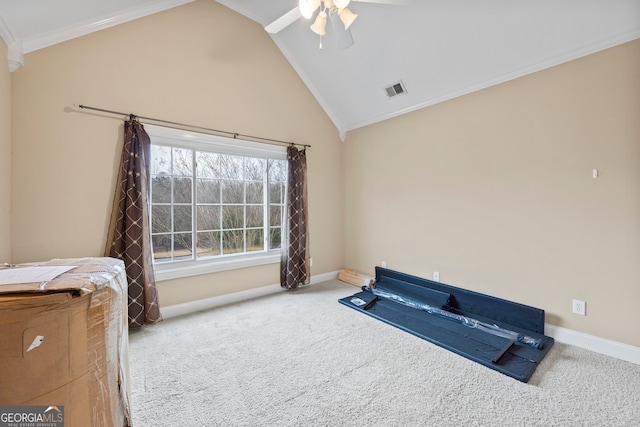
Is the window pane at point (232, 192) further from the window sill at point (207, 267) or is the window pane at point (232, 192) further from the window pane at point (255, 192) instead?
the window sill at point (207, 267)

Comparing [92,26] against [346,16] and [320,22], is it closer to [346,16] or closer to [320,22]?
[320,22]

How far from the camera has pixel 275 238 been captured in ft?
12.8

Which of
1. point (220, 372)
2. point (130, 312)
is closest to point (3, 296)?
point (220, 372)

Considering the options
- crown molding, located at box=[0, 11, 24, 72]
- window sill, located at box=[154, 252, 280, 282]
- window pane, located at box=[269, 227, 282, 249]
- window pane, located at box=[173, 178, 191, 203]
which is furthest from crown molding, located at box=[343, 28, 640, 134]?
crown molding, located at box=[0, 11, 24, 72]

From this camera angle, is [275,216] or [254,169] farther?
[275,216]

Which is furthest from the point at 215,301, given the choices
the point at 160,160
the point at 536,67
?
the point at 536,67

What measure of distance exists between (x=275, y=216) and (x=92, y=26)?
2.63m

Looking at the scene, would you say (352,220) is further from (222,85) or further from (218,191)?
(222,85)

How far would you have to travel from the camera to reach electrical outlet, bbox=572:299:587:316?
2.34 meters

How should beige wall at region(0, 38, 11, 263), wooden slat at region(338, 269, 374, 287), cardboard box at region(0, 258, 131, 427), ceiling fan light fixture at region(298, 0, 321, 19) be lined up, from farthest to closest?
wooden slat at region(338, 269, 374, 287) < beige wall at region(0, 38, 11, 263) < ceiling fan light fixture at region(298, 0, 321, 19) < cardboard box at region(0, 258, 131, 427)

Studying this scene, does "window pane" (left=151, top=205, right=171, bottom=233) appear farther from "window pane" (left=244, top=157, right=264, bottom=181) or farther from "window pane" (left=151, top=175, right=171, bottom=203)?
"window pane" (left=244, top=157, right=264, bottom=181)

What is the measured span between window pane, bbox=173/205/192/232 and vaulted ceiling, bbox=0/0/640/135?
1678 mm

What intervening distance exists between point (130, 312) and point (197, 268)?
73 centimetres

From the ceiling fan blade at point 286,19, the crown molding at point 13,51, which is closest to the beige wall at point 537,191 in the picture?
the ceiling fan blade at point 286,19
